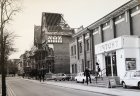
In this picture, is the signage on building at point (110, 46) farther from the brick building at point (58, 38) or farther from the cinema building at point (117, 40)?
the brick building at point (58, 38)

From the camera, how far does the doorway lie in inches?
1300

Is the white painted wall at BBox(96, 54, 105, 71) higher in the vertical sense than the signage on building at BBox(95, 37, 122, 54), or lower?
lower

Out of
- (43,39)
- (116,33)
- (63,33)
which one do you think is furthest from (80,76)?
(43,39)

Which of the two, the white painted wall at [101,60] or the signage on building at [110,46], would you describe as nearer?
the signage on building at [110,46]

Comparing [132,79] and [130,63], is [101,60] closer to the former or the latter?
[130,63]

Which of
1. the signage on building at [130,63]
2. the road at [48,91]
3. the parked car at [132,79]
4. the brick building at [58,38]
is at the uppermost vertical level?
the brick building at [58,38]

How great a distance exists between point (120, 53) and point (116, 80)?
3441mm

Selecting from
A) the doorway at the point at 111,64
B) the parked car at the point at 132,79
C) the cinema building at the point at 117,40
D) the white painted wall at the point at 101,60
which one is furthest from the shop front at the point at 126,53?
the parked car at the point at 132,79

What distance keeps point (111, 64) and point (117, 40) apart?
4047 millimetres

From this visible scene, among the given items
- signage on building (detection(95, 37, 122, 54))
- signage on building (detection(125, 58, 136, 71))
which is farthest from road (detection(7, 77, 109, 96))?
signage on building (detection(95, 37, 122, 54))

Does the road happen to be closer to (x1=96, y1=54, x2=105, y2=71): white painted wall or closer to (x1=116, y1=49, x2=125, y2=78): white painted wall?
(x1=116, y1=49, x2=125, y2=78): white painted wall

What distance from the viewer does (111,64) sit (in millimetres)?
33625

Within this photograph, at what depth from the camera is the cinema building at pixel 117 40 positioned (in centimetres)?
3000

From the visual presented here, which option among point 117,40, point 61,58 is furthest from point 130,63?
point 61,58
